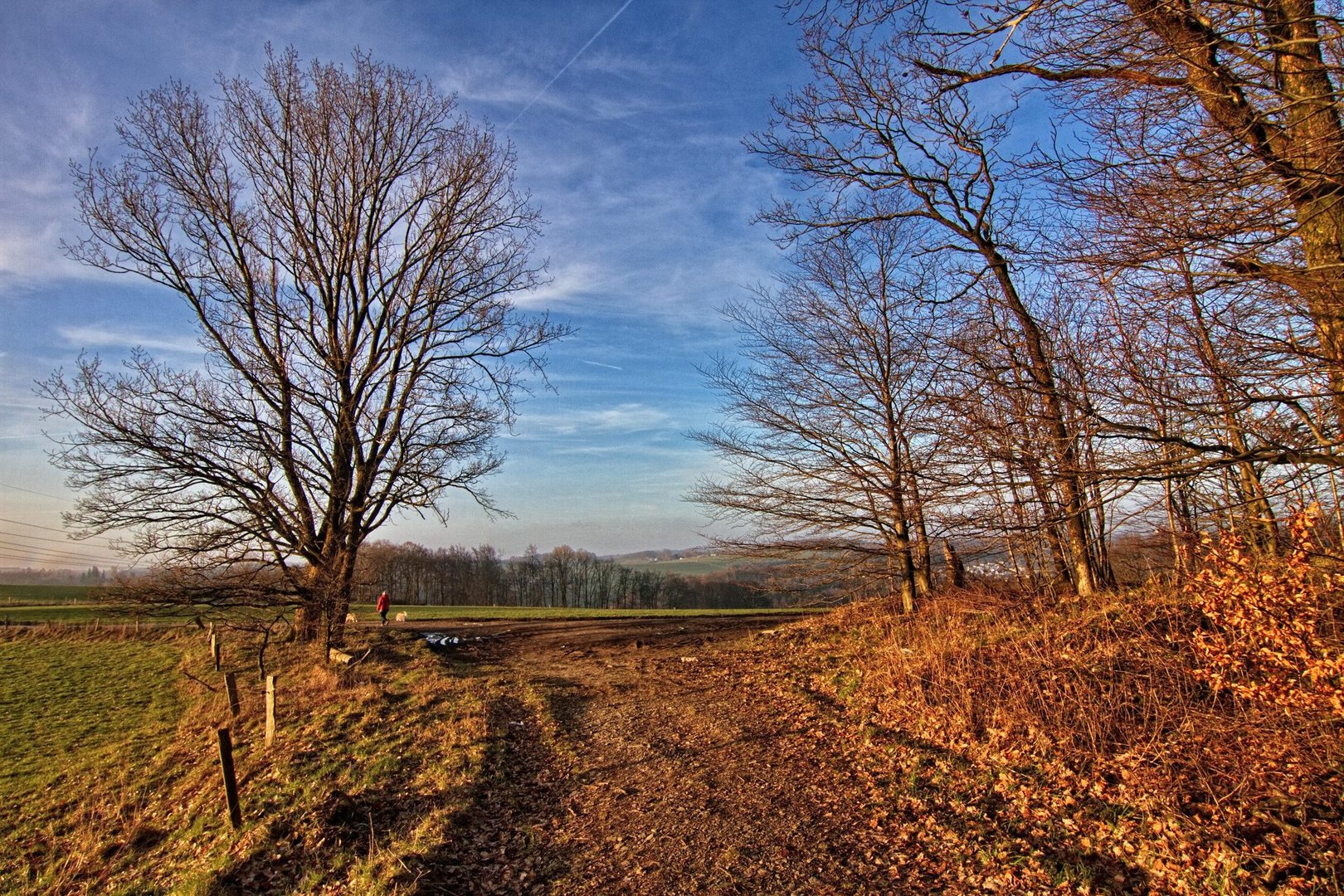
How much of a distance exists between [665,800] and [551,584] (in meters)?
62.2

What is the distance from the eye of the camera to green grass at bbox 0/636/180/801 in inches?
399

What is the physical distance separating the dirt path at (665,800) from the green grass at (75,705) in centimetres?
680

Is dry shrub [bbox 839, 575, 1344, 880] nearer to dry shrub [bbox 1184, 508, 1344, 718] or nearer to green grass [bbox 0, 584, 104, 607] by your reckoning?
dry shrub [bbox 1184, 508, 1344, 718]

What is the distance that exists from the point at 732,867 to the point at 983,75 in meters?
7.43

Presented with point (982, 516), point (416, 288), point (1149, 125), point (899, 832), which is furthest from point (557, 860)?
point (416, 288)

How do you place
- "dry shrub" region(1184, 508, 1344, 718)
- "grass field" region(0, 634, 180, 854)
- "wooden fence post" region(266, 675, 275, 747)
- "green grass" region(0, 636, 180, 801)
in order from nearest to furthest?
"dry shrub" region(1184, 508, 1344, 718) < "wooden fence post" region(266, 675, 275, 747) < "grass field" region(0, 634, 180, 854) < "green grass" region(0, 636, 180, 801)

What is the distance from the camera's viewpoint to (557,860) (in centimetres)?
515

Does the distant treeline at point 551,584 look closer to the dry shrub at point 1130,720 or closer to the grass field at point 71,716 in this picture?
the grass field at point 71,716

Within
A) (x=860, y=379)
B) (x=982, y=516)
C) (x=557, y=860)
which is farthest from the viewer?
(x=860, y=379)

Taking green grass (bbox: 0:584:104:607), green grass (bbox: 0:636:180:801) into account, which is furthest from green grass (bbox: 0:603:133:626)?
green grass (bbox: 0:636:180:801)

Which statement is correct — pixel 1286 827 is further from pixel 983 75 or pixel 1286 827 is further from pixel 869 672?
pixel 983 75

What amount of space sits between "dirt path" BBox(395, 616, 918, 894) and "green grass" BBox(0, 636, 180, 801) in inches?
268

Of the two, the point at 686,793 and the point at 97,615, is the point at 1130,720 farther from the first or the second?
the point at 97,615

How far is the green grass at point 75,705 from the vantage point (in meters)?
10.1
